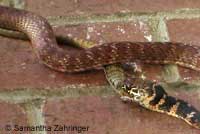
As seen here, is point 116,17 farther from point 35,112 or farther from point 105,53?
point 35,112

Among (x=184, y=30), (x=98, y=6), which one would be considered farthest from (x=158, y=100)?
(x=98, y=6)

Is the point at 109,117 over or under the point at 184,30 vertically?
under

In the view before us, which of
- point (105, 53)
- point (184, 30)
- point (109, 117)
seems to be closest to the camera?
point (109, 117)

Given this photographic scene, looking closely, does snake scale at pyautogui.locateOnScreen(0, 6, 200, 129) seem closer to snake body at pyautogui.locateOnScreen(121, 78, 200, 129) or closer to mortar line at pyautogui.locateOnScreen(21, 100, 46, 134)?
snake body at pyautogui.locateOnScreen(121, 78, 200, 129)

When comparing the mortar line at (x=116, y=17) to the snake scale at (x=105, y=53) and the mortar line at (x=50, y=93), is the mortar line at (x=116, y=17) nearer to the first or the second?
the snake scale at (x=105, y=53)

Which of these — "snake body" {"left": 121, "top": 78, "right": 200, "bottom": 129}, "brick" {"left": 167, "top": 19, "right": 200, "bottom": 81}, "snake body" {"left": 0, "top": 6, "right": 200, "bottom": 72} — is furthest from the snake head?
"brick" {"left": 167, "top": 19, "right": 200, "bottom": 81}

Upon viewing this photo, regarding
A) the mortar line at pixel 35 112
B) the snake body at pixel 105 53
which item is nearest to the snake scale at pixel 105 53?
the snake body at pixel 105 53
